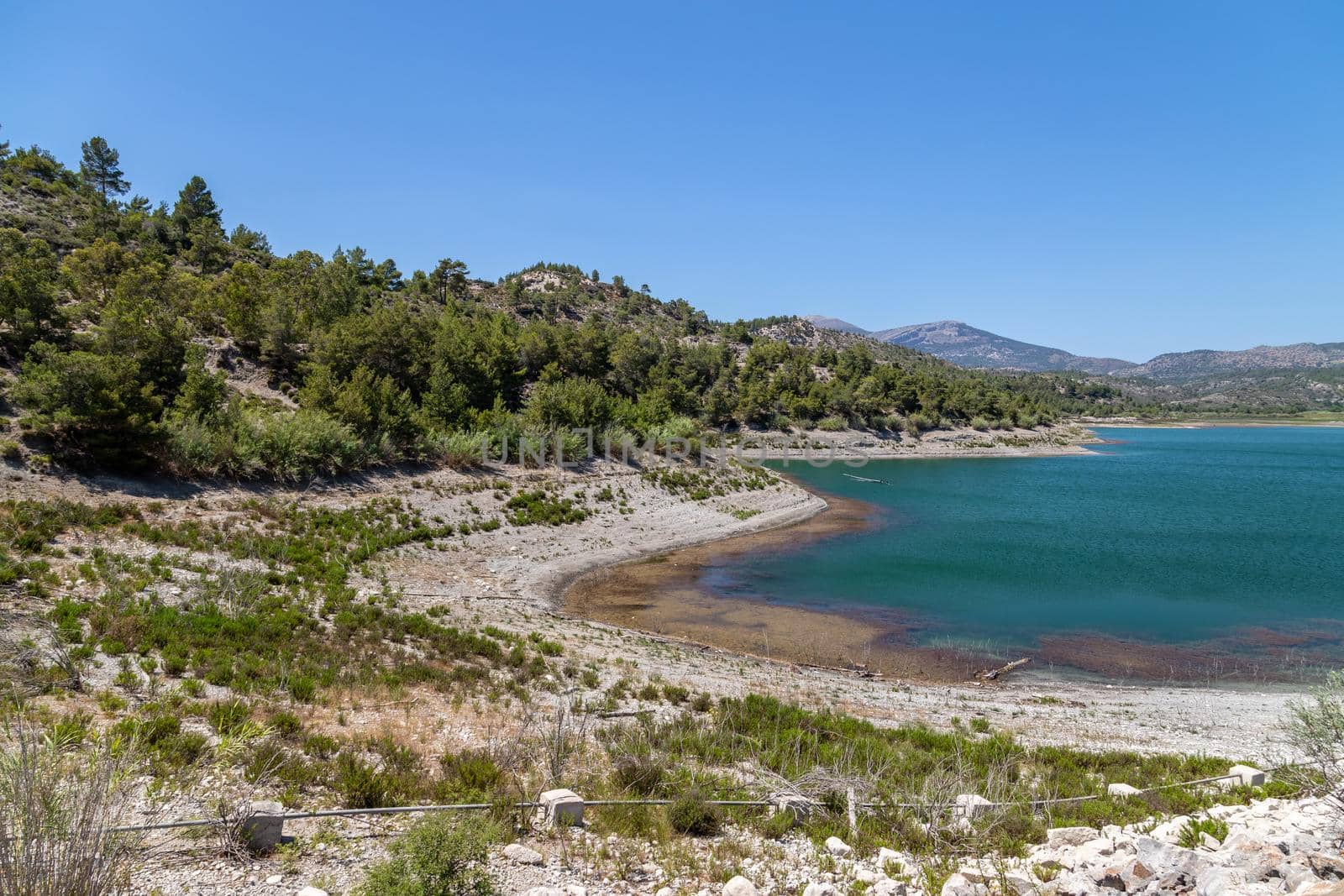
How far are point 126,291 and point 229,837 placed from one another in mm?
39404

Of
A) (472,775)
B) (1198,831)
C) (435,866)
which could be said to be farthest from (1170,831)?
(472,775)

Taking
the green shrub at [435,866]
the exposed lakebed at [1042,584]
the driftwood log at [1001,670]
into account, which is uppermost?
the green shrub at [435,866]

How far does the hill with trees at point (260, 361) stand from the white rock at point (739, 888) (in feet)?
84.4

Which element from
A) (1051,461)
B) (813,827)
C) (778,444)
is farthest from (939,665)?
(1051,461)

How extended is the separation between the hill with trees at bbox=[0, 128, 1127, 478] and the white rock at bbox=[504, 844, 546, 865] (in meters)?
23.8

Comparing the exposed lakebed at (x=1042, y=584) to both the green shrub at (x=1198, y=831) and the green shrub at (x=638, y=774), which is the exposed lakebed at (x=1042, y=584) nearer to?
the green shrub at (x=1198, y=831)

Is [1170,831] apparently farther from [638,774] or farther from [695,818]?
[638,774]

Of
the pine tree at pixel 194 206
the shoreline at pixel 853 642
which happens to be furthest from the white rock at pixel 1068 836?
the pine tree at pixel 194 206

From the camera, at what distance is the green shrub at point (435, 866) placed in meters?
5.49

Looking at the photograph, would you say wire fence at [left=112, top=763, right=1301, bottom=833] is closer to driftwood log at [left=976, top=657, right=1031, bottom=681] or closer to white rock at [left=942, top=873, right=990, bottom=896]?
white rock at [left=942, top=873, right=990, bottom=896]

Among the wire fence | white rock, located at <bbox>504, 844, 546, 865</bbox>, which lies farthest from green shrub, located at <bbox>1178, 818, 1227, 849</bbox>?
white rock, located at <bbox>504, 844, 546, 865</bbox>

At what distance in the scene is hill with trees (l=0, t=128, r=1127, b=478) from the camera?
77.9ft

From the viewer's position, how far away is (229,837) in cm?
630

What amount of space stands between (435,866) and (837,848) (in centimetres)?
434
